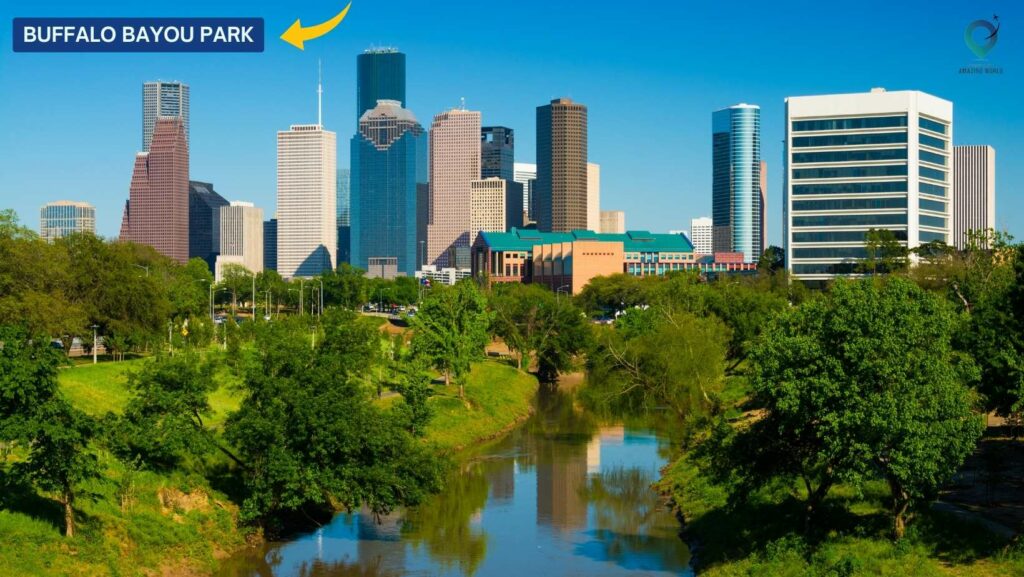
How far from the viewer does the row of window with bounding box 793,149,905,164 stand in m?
178

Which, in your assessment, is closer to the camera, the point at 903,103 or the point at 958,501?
the point at 958,501

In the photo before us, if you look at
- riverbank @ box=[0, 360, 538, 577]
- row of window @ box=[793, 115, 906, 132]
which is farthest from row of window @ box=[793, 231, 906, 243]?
riverbank @ box=[0, 360, 538, 577]

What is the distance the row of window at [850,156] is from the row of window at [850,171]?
1.28 m

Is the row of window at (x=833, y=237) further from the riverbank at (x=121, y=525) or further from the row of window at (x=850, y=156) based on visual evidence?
the riverbank at (x=121, y=525)

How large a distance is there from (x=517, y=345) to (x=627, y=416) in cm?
3304

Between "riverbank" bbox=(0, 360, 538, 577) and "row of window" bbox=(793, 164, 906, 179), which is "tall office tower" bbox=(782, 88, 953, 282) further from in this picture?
"riverbank" bbox=(0, 360, 538, 577)

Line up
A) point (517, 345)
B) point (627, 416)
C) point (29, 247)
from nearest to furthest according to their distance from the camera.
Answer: point (29, 247) < point (627, 416) < point (517, 345)

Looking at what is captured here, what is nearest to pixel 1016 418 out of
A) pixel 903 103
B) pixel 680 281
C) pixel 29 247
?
pixel 680 281

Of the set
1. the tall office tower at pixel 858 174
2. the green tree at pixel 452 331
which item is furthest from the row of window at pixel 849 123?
the green tree at pixel 452 331

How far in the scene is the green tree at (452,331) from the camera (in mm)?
94062

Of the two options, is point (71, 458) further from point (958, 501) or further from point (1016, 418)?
point (1016, 418)

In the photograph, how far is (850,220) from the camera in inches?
7146

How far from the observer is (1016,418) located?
2223 inches

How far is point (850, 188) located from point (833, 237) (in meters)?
8.22
